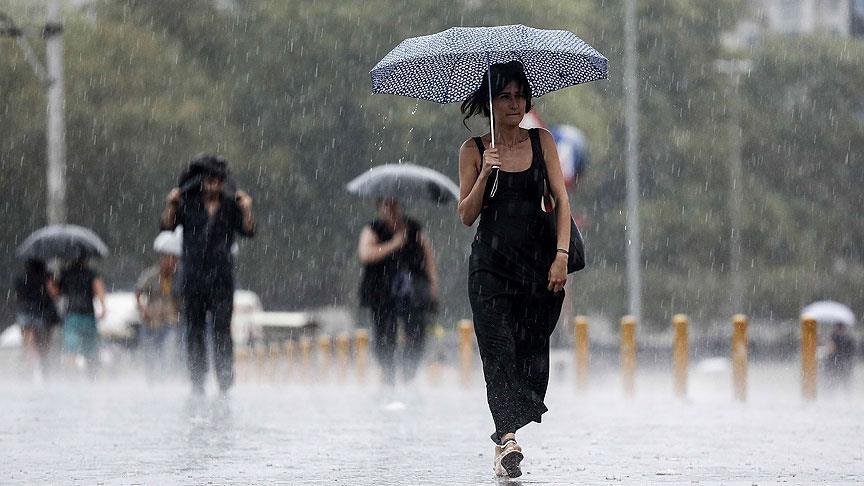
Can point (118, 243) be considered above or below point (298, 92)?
below

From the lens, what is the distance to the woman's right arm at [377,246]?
48.4ft

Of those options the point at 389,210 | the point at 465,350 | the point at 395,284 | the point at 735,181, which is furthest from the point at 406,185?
the point at 735,181

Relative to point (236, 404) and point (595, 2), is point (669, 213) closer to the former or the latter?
point (595, 2)

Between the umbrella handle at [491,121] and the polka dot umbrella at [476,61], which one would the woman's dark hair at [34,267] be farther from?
the umbrella handle at [491,121]

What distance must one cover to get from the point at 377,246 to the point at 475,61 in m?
5.75

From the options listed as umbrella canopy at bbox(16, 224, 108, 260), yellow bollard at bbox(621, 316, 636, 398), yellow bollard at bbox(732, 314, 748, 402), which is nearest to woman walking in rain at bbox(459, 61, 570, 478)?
yellow bollard at bbox(732, 314, 748, 402)

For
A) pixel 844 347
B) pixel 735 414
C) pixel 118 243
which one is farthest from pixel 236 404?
pixel 118 243

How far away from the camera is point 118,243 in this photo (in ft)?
167

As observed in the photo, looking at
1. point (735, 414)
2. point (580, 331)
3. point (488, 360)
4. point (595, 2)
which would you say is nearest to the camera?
point (488, 360)

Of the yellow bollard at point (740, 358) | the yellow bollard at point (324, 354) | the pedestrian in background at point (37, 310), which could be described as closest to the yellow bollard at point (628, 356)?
the yellow bollard at point (740, 358)

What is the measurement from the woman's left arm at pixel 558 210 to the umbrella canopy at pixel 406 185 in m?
7.47

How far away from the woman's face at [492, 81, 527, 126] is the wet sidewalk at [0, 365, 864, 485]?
4.79 feet

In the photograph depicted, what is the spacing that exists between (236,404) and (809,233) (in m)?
47.1

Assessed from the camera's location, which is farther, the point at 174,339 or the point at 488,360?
the point at 174,339
